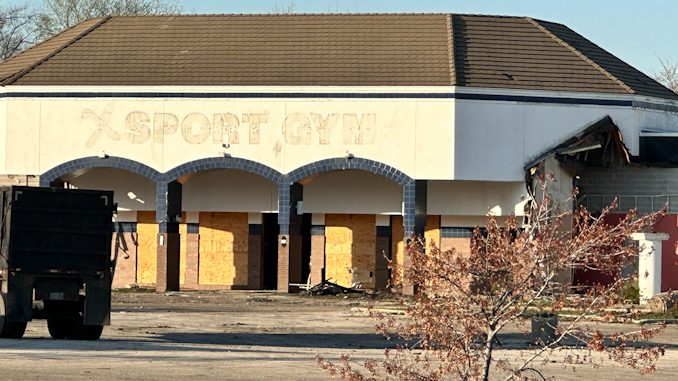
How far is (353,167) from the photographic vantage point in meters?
43.7

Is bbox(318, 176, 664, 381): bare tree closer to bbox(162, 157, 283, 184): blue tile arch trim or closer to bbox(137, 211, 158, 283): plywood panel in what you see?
bbox(162, 157, 283, 184): blue tile arch trim

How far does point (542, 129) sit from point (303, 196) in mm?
8666

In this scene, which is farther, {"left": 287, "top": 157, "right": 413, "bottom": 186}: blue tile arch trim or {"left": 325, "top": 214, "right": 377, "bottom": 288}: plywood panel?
{"left": 325, "top": 214, "right": 377, "bottom": 288}: plywood panel

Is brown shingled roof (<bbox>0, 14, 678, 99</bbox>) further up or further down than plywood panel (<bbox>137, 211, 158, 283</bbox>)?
further up

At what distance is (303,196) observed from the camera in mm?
46531

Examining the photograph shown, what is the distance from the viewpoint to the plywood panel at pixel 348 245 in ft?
155

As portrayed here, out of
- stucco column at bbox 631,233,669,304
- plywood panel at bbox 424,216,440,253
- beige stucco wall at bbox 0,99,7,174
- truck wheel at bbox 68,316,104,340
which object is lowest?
truck wheel at bbox 68,316,104,340

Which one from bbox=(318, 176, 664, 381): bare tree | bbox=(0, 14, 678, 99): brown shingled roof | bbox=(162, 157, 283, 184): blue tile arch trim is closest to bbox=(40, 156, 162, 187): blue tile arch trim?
bbox=(162, 157, 283, 184): blue tile arch trim

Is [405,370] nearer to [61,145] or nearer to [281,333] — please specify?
[281,333]

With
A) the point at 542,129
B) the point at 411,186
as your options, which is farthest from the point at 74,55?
the point at 542,129

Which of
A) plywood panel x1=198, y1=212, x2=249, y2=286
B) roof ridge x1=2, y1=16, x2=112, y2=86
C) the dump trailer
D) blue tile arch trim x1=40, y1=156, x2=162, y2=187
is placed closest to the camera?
the dump trailer

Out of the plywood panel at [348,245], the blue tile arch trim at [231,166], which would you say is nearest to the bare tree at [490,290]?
the blue tile arch trim at [231,166]

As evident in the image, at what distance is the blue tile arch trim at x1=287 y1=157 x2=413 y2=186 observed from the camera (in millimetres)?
43531

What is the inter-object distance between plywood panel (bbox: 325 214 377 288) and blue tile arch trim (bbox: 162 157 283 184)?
3.86 m
